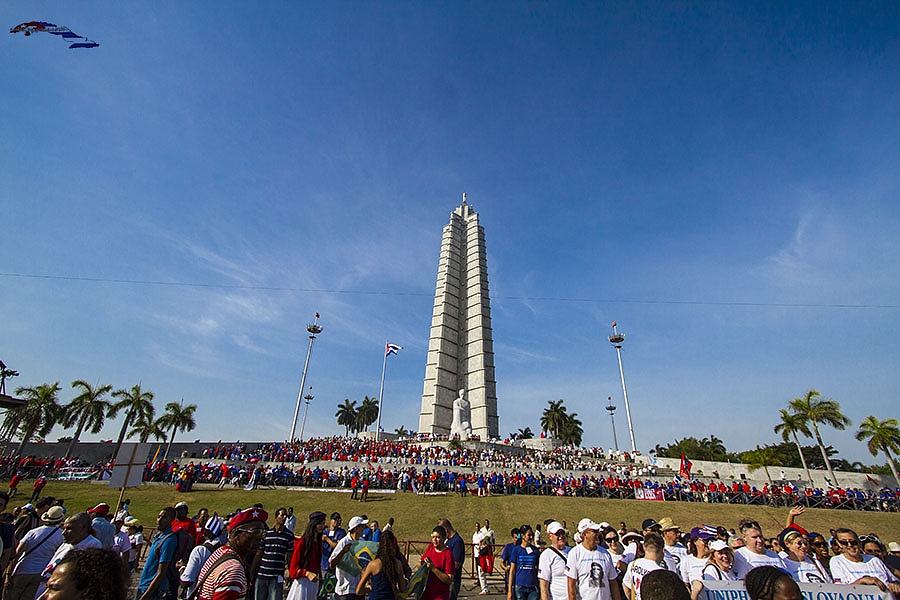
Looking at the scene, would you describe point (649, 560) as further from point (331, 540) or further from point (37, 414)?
point (37, 414)


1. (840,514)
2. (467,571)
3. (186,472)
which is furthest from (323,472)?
(840,514)

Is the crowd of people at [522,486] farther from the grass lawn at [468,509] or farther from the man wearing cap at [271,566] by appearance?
the man wearing cap at [271,566]

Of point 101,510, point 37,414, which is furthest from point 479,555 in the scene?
point 37,414

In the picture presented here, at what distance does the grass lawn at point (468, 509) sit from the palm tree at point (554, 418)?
4501 cm

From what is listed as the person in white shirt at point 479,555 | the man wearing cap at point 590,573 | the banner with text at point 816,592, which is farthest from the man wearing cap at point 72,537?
the person in white shirt at point 479,555

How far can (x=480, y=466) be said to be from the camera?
27.7 meters

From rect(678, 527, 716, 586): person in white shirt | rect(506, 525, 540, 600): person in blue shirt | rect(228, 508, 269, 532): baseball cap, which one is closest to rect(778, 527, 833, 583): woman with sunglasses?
rect(678, 527, 716, 586): person in white shirt

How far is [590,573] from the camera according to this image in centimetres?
481

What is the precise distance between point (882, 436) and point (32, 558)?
150 ft

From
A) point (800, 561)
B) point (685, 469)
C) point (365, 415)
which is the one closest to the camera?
point (800, 561)

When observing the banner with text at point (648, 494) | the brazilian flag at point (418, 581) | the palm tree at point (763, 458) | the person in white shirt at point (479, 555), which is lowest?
the person in white shirt at point (479, 555)

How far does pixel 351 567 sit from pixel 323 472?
21001 mm

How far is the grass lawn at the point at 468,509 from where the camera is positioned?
17750 mm

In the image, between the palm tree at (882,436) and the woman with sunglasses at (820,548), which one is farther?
the palm tree at (882,436)
